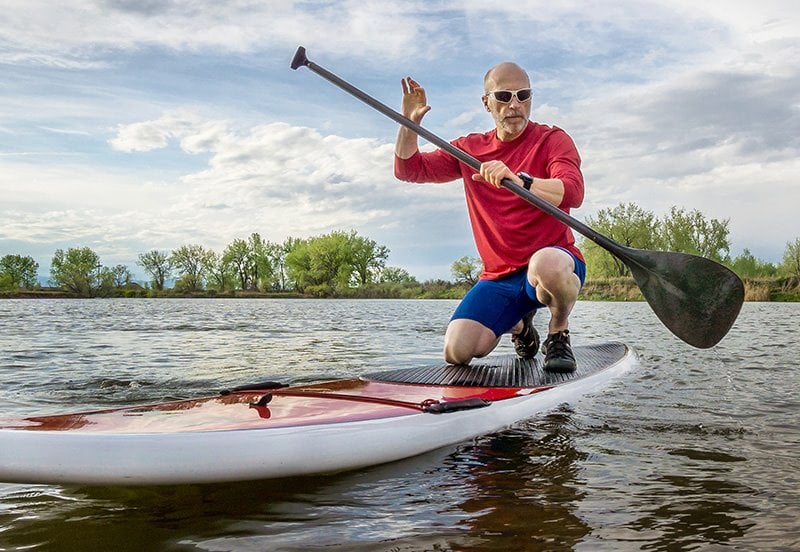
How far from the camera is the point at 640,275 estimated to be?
4555 mm

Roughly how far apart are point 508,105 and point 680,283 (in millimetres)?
1559

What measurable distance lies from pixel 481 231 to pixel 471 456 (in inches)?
79.7

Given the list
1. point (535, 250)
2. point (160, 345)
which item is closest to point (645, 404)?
point (535, 250)

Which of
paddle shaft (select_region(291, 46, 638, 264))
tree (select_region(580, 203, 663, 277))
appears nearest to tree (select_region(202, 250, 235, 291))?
tree (select_region(580, 203, 663, 277))

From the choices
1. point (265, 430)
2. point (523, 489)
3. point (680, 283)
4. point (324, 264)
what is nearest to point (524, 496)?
point (523, 489)

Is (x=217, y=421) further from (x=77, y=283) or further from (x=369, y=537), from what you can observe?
(x=77, y=283)

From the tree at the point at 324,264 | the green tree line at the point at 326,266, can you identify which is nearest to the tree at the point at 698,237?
the green tree line at the point at 326,266

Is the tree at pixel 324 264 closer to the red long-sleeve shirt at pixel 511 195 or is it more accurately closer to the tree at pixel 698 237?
the tree at pixel 698 237

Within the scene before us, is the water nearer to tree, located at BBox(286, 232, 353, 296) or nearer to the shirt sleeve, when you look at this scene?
the shirt sleeve

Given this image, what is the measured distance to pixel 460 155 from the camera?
4441mm

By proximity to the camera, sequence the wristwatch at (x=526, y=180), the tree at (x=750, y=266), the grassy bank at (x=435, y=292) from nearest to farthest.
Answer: the wristwatch at (x=526, y=180) → the grassy bank at (x=435, y=292) → the tree at (x=750, y=266)

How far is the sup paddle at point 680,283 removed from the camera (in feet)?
13.5

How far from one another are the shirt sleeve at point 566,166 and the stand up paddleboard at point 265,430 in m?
1.17

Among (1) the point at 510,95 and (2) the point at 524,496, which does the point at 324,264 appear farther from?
(2) the point at 524,496
